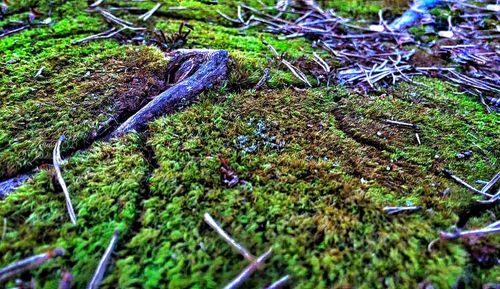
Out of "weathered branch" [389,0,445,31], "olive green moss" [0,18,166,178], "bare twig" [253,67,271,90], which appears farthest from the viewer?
"weathered branch" [389,0,445,31]

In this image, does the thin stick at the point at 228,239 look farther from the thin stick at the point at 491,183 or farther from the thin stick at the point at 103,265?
the thin stick at the point at 491,183

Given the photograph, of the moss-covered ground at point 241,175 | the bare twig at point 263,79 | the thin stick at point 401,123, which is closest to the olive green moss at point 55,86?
the moss-covered ground at point 241,175

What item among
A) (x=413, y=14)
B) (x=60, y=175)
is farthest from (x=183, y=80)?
(x=413, y=14)

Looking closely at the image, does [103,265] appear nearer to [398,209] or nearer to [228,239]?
[228,239]

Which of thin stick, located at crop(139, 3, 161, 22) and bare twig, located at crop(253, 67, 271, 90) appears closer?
bare twig, located at crop(253, 67, 271, 90)

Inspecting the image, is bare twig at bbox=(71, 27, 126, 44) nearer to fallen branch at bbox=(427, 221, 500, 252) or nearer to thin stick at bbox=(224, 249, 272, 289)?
thin stick at bbox=(224, 249, 272, 289)

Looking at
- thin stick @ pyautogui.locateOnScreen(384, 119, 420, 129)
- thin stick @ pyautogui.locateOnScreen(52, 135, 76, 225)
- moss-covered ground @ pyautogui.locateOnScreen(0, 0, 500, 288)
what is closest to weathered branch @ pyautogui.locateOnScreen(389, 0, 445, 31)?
moss-covered ground @ pyautogui.locateOnScreen(0, 0, 500, 288)

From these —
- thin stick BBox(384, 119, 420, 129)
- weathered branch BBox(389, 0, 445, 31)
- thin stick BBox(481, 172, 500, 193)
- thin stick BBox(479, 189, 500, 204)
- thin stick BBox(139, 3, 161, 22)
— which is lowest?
thin stick BBox(479, 189, 500, 204)

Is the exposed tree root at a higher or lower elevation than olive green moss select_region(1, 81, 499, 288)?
higher
